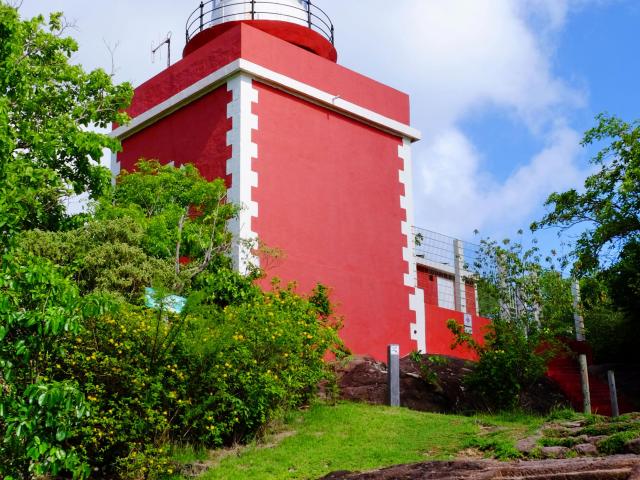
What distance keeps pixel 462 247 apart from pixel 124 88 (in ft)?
23.6

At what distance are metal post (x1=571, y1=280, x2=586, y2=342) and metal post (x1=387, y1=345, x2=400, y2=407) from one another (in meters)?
6.17

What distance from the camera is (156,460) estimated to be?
8922 millimetres

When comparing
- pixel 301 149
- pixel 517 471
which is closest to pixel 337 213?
pixel 301 149

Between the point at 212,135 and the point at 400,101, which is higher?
the point at 400,101

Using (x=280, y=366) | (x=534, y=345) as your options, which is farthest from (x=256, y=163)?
(x=534, y=345)

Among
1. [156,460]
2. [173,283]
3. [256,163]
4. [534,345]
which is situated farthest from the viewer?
[256,163]

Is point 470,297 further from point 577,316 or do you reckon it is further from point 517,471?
point 517,471

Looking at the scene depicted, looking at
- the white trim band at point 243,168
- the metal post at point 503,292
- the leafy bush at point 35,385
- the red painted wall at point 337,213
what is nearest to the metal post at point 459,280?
the red painted wall at point 337,213

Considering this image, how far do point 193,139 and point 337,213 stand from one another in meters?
2.81

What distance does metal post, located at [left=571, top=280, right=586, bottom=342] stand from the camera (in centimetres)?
1702


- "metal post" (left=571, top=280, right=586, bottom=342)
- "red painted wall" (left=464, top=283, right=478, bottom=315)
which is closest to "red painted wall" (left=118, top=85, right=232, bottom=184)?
"red painted wall" (left=464, top=283, right=478, bottom=315)

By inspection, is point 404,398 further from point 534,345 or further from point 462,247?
point 462,247

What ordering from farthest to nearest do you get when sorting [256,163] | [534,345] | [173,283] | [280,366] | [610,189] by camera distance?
[610,189], [256,163], [534,345], [173,283], [280,366]

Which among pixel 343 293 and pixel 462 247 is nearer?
pixel 343 293
